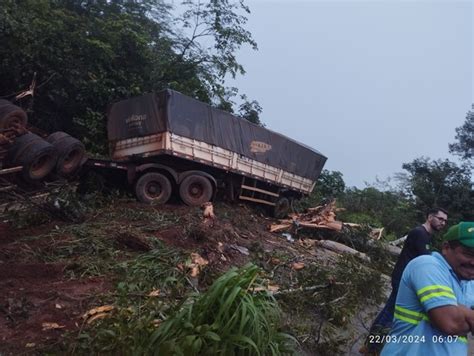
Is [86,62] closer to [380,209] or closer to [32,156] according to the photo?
[32,156]

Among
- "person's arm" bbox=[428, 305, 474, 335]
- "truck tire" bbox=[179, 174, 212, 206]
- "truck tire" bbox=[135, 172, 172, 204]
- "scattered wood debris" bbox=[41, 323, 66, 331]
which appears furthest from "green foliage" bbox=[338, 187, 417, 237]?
"person's arm" bbox=[428, 305, 474, 335]

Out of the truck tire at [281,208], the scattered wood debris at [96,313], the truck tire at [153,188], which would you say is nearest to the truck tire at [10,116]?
the truck tire at [153,188]

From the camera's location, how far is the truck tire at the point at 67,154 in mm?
10758

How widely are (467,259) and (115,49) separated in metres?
16.6

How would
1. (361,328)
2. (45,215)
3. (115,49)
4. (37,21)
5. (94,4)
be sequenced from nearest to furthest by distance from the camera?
(361,328) < (45,215) < (37,21) < (115,49) < (94,4)

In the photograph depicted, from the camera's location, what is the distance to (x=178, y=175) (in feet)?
38.5

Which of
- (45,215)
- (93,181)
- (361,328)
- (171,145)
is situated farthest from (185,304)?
(93,181)

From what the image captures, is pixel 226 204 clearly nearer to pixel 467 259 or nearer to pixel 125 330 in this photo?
pixel 125 330

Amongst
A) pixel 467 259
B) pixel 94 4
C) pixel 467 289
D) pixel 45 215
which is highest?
pixel 94 4

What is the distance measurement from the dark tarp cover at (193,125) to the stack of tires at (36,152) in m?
1.35

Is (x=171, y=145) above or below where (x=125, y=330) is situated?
above

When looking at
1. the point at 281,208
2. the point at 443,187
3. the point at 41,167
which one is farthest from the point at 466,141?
the point at 41,167

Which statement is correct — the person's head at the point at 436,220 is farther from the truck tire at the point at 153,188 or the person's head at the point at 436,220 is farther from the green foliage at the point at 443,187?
the green foliage at the point at 443,187

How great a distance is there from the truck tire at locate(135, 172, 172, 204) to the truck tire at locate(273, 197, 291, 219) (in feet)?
13.9
